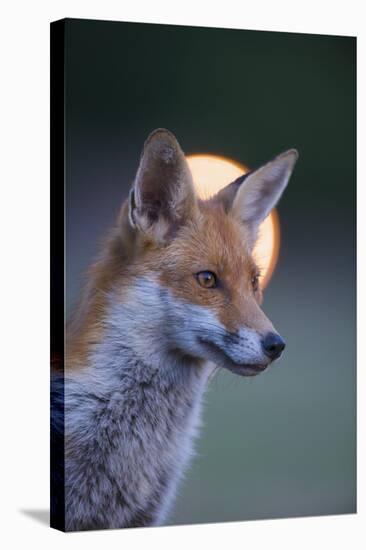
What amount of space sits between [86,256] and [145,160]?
0.70m

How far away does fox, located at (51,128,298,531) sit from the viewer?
7539mm

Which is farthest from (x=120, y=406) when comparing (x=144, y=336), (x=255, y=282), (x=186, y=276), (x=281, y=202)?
(x=281, y=202)

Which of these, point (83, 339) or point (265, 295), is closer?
point (83, 339)

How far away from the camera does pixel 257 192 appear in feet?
26.6

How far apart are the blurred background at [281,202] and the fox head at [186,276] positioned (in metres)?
0.26

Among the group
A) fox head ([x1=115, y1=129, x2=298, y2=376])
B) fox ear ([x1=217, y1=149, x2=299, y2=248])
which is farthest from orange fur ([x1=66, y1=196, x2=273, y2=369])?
fox ear ([x1=217, y1=149, x2=299, y2=248])

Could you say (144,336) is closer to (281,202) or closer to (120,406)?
(120,406)

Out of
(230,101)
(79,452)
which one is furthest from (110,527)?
(230,101)

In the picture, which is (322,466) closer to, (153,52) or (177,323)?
(177,323)

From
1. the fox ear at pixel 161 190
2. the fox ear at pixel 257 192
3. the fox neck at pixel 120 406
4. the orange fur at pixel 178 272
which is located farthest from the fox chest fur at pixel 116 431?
the fox ear at pixel 257 192

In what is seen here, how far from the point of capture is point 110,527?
7703mm

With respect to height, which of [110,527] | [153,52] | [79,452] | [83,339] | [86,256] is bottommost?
[110,527]

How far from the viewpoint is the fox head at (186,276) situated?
749 centimetres

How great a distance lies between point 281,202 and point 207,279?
1046 mm
